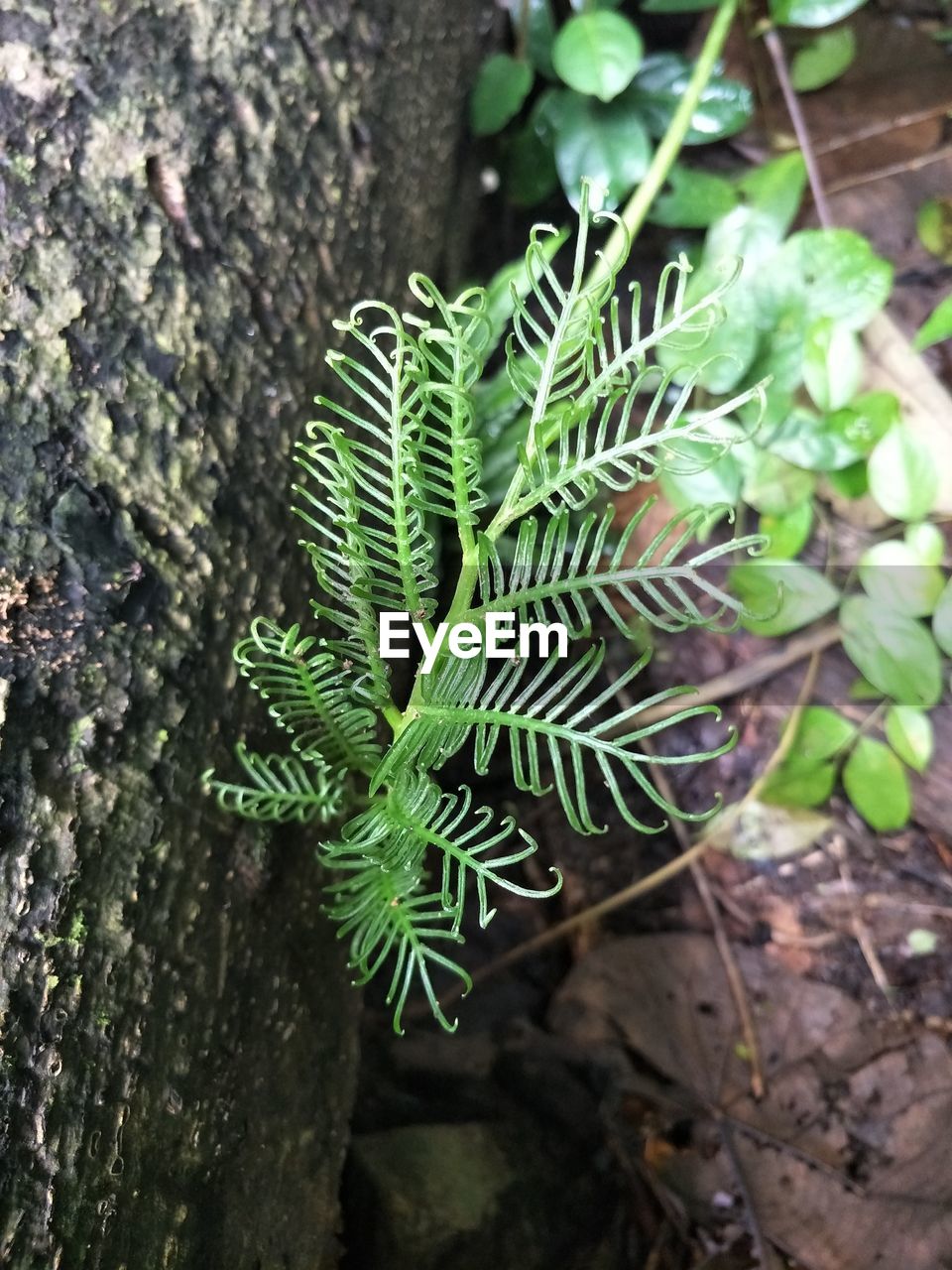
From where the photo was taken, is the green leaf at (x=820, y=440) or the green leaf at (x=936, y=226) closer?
the green leaf at (x=820, y=440)

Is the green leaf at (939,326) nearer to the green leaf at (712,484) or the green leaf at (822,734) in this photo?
the green leaf at (712,484)

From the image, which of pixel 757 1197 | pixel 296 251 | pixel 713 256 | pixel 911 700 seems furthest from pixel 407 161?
pixel 757 1197

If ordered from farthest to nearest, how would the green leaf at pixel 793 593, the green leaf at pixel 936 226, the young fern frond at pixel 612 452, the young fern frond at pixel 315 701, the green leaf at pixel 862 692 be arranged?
the green leaf at pixel 936 226
the green leaf at pixel 862 692
the green leaf at pixel 793 593
the young fern frond at pixel 315 701
the young fern frond at pixel 612 452

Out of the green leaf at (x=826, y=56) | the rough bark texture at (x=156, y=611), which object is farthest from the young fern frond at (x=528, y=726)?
the green leaf at (x=826, y=56)

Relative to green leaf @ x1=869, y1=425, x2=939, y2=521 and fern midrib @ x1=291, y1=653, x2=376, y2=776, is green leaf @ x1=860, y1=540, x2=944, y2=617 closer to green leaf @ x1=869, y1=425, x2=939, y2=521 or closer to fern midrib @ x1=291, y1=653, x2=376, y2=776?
green leaf @ x1=869, y1=425, x2=939, y2=521

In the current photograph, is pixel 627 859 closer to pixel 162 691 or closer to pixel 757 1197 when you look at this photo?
pixel 757 1197

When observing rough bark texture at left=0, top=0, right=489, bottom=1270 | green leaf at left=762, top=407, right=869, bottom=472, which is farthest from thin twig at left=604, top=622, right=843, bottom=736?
rough bark texture at left=0, top=0, right=489, bottom=1270

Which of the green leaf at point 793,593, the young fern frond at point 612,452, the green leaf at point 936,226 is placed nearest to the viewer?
the young fern frond at point 612,452
